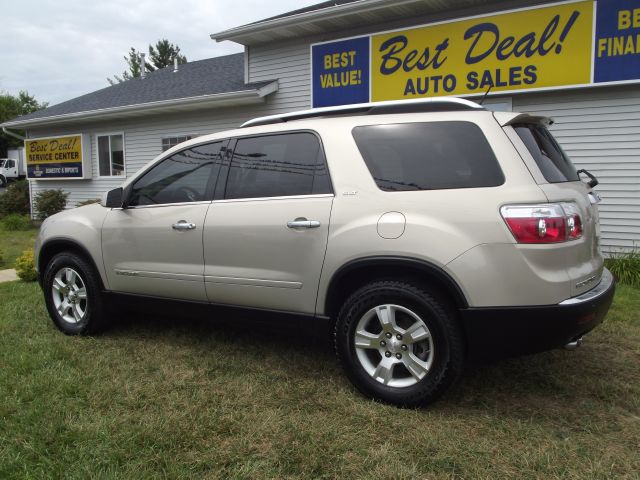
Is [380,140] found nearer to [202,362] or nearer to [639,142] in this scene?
[202,362]

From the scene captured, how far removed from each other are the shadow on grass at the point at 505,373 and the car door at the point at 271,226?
0.24m

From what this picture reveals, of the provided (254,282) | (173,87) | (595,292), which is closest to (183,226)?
(254,282)

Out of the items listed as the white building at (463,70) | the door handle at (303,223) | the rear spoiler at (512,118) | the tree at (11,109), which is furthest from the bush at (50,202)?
the tree at (11,109)

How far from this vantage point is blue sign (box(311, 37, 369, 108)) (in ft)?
30.4

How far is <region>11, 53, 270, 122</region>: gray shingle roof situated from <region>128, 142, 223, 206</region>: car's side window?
677 cm

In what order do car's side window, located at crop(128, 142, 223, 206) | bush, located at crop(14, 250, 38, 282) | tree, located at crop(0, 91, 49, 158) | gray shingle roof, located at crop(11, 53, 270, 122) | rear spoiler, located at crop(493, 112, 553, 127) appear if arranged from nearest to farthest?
1. rear spoiler, located at crop(493, 112, 553, 127)
2. car's side window, located at crop(128, 142, 223, 206)
3. bush, located at crop(14, 250, 38, 282)
4. gray shingle roof, located at crop(11, 53, 270, 122)
5. tree, located at crop(0, 91, 49, 158)

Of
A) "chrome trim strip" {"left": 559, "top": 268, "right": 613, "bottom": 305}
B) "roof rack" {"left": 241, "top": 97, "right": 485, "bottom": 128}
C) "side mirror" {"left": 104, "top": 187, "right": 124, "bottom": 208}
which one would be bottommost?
"chrome trim strip" {"left": 559, "top": 268, "right": 613, "bottom": 305}

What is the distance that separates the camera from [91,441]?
2.71 m

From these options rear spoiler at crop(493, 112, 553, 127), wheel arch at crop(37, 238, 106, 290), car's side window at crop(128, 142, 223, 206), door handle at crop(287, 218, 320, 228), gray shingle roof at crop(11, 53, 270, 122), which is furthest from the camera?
gray shingle roof at crop(11, 53, 270, 122)

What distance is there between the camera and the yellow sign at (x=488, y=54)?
737 centimetres

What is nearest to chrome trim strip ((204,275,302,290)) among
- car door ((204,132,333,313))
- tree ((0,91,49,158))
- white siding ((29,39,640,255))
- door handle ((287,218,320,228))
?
car door ((204,132,333,313))

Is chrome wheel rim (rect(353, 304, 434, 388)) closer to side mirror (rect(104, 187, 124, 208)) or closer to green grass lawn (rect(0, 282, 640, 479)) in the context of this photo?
green grass lawn (rect(0, 282, 640, 479))

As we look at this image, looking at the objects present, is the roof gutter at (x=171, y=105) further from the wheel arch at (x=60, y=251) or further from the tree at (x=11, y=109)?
the tree at (x=11, y=109)

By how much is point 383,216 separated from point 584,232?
45.3 inches
